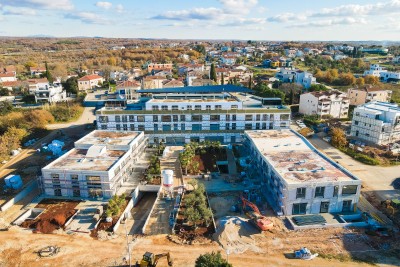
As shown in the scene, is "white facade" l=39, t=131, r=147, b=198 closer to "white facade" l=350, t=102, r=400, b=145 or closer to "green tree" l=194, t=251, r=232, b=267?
"green tree" l=194, t=251, r=232, b=267

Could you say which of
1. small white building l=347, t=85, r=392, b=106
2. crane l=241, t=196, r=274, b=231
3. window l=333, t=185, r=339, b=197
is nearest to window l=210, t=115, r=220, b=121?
crane l=241, t=196, r=274, b=231

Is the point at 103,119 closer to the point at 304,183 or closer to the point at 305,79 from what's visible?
the point at 304,183

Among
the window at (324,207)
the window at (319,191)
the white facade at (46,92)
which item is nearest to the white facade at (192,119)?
the window at (319,191)

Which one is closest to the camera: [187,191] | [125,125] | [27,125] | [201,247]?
[201,247]

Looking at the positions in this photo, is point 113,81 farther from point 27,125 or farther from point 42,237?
point 42,237

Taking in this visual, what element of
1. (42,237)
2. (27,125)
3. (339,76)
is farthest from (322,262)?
(339,76)
